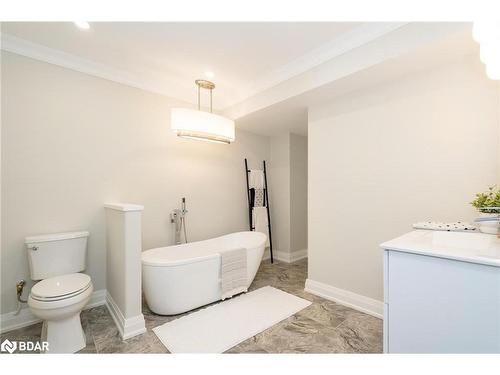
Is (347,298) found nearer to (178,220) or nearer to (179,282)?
(179,282)

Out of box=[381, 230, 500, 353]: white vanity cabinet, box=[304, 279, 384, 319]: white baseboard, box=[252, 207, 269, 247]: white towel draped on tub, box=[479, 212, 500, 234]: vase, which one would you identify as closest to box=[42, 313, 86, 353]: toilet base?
box=[381, 230, 500, 353]: white vanity cabinet

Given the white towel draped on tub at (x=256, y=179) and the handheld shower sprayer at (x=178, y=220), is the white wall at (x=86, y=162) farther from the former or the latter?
the white towel draped on tub at (x=256, y=179)

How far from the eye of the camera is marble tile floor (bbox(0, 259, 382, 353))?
1.70 meters

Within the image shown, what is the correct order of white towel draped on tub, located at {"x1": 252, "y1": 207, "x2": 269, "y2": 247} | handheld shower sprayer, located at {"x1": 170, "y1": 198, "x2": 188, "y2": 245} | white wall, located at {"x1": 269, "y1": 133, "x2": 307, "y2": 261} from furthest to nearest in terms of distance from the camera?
1. white wall, located at {"x1": 269, "y1": 133, "x2": 307, "y2": 261}
2. white towel draped on tub, located at {"x1": 252, "y1": 207, "x2": 269, "y2": 247}
3. handheld shower sprayer, located at {"x1": 170, "y1": 198, "x2": 188, "y2": 245}

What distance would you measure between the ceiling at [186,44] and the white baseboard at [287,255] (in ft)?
9.21

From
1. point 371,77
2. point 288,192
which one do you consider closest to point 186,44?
point 371,77

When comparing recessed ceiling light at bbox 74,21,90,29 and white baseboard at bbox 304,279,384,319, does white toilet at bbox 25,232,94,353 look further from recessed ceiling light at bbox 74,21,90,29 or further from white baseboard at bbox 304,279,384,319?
white baseboard at bbox 304,279,384,319

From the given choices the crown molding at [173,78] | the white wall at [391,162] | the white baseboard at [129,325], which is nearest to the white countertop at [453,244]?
the white wall at [391,162]

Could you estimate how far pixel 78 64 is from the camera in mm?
2283

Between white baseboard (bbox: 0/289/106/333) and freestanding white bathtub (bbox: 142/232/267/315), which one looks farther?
freestanding white bathtub (bbox: 142/232/267/315)

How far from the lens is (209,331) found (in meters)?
1.90

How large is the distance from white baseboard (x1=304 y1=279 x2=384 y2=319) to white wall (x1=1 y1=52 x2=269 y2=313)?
1.59 metres
